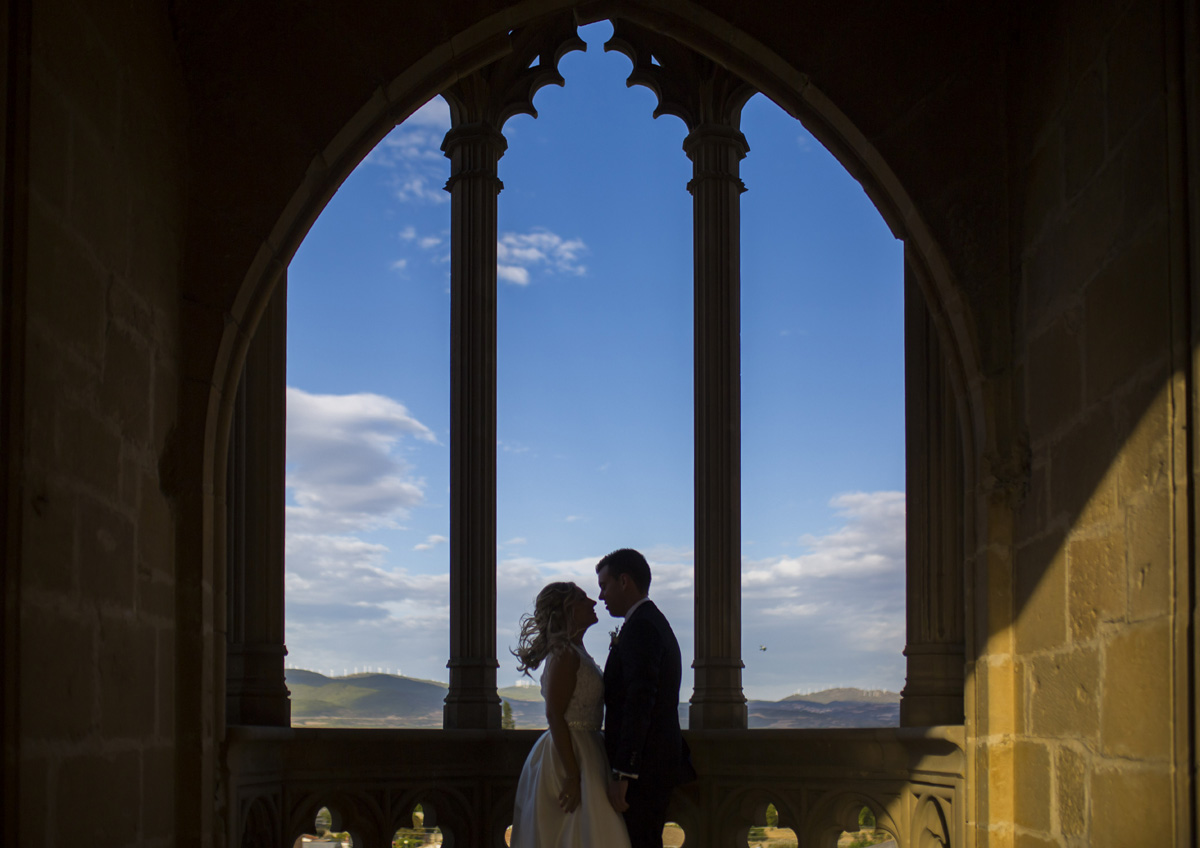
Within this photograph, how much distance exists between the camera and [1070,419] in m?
2.97

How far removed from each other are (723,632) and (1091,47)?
2.62m

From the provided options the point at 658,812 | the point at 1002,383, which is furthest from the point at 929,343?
the point at 658,812

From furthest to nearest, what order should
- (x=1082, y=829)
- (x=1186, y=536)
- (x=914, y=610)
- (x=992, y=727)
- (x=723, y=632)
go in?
1. (x=723, y=632)
2. (x=914, y=610)
3. (x=992, y=727)
4. (x=1082, y=829)
5. (x=1186, y=536)

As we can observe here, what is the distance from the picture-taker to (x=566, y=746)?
3.81 meters

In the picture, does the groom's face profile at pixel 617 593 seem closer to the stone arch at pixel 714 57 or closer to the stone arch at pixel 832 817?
the stone arch at pixel 832 817

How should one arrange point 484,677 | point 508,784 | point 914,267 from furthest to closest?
point 484,677 < point 508,784 < point 914,267

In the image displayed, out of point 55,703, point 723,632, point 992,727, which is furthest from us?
point 723,632

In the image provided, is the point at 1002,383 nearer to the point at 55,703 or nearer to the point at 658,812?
the point at 658,812

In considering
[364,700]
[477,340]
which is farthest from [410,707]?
[477,340]

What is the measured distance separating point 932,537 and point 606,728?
4.25 feet

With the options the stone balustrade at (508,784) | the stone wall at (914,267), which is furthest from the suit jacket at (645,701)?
the stone wall at (914,267)

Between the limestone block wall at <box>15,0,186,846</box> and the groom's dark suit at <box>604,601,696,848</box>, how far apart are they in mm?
1320

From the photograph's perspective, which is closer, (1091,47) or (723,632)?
(1091,47)

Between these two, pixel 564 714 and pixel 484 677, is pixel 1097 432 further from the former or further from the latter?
pixel 484 677
